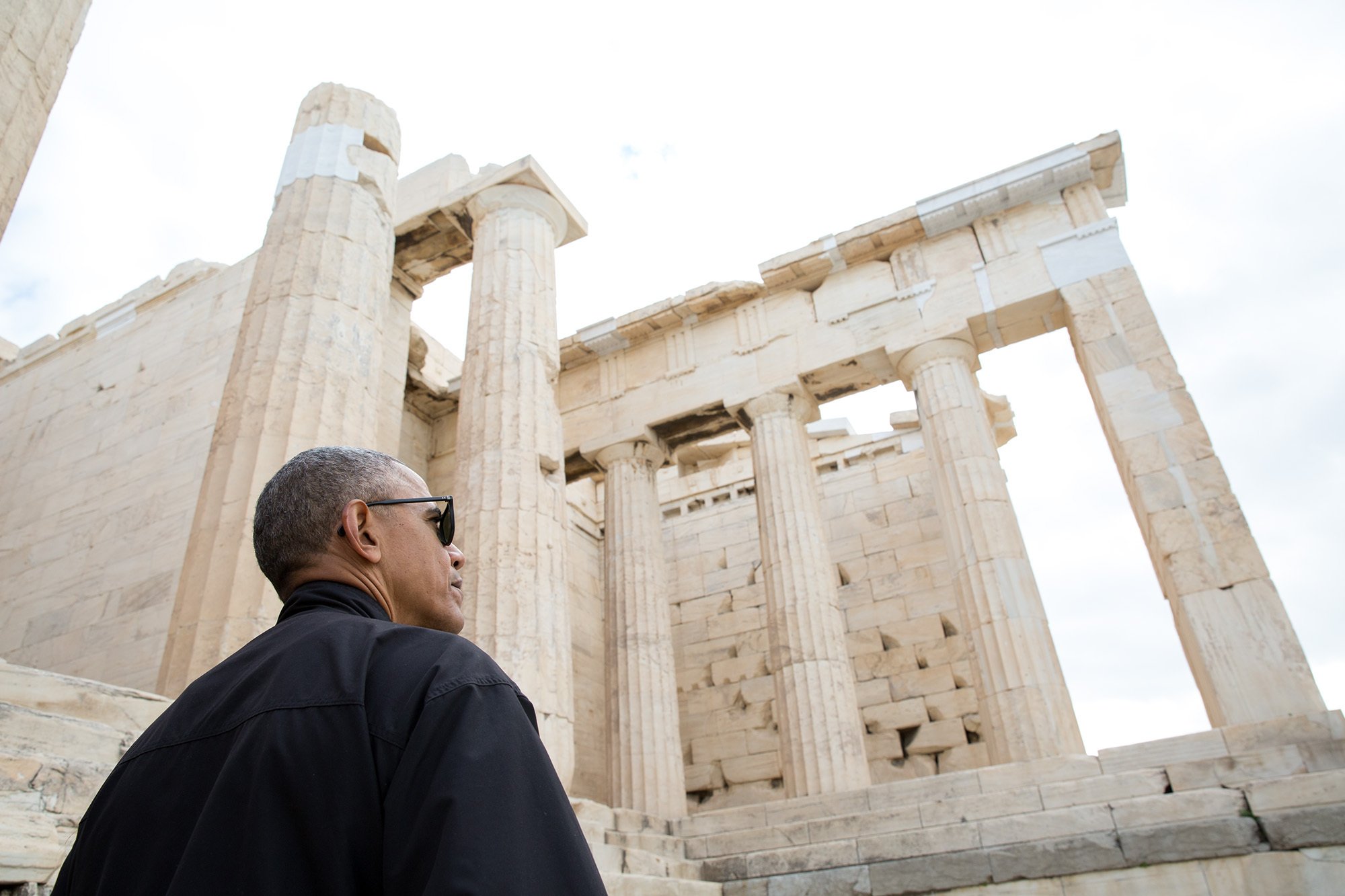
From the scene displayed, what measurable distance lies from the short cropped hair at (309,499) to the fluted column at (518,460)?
7229 mm

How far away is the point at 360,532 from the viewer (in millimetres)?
2043

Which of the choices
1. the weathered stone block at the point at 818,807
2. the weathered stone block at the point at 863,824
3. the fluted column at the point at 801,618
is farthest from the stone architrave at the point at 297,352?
the fluted column at the point at 801,618

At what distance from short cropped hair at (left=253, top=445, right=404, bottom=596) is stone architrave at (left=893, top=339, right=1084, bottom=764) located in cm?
1144

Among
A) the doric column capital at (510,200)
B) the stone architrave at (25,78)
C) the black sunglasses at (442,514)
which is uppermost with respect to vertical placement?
the doric column capital at (510,200)

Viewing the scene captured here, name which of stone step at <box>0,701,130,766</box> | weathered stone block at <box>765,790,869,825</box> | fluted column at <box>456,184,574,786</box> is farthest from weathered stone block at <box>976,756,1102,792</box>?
stone step at <box>0,701,130,766</box>

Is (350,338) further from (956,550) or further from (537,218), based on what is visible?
(956,550)

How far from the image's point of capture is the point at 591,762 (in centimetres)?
1827

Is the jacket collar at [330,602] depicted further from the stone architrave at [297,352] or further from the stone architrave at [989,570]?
the stone architrave at [989,570]

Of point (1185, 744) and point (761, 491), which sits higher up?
point (761, 491)

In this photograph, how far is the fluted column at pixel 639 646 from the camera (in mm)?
14414

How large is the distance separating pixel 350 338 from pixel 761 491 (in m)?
8.37

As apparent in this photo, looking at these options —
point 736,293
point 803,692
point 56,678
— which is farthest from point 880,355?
point 56,678

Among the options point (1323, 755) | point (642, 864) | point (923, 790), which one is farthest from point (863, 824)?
point (1323, 755)

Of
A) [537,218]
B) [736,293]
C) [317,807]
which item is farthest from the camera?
[736,293]
